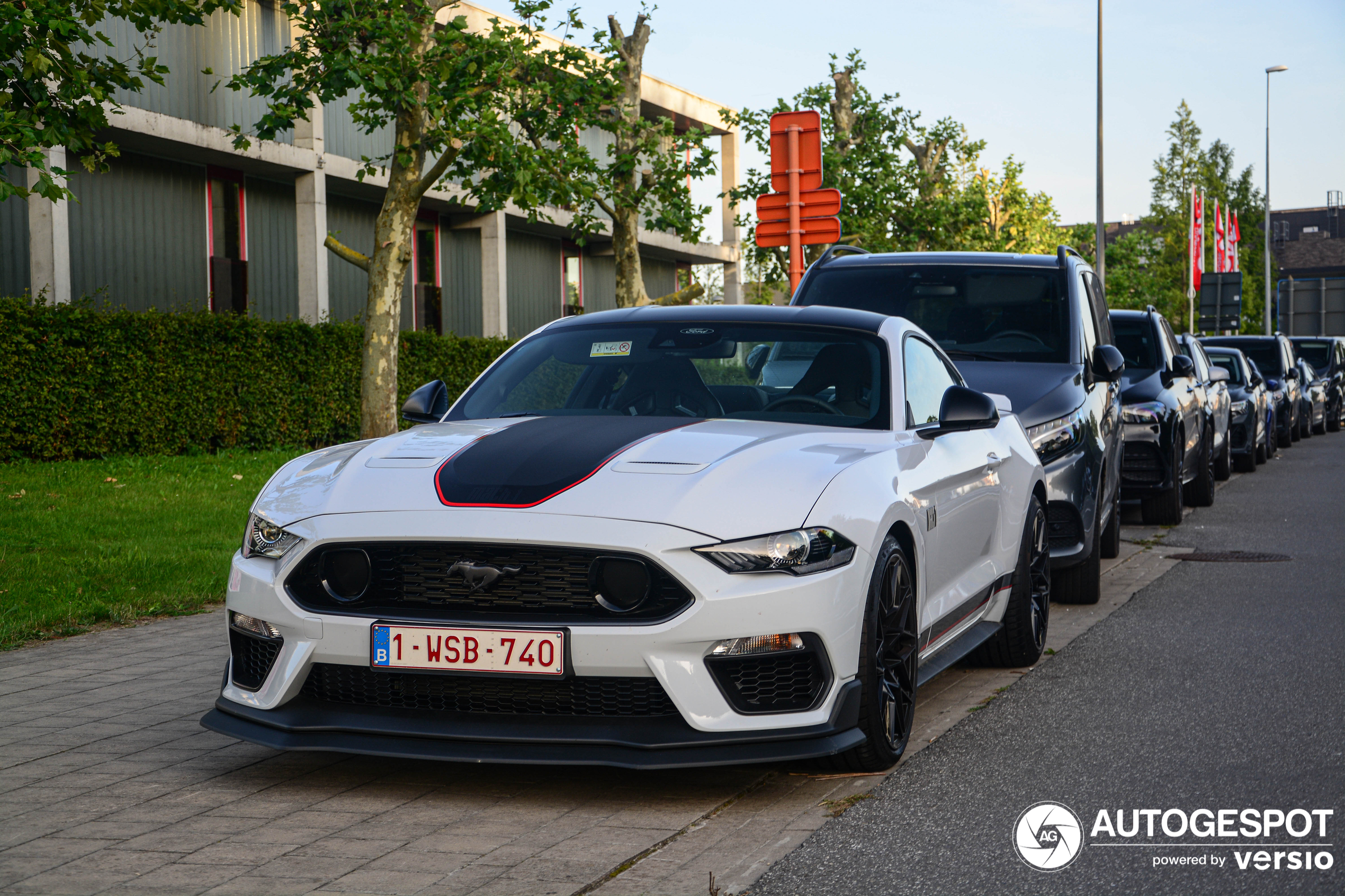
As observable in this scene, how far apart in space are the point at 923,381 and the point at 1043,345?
3.55 m

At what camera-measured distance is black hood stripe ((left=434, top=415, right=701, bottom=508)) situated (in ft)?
14.5

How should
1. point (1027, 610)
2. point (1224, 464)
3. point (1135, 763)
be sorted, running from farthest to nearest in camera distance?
point (1224, 464) → point (1027, 610) → point (1135, 763)

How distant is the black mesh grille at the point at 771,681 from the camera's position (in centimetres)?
428

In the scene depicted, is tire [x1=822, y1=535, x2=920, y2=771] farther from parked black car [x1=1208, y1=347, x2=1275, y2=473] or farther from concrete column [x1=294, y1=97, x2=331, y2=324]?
concrete column [x1=294, y1=97, x2=331, y2=324]

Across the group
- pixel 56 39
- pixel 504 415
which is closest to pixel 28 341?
pixel 56 39

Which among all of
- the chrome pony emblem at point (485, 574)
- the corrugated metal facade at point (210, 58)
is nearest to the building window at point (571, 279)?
the corrugated metal facade at point (210, 58)

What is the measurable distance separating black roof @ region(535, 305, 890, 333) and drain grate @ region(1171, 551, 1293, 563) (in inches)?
231

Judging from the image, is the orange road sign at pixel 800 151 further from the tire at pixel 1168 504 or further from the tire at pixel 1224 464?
the tire at pixel 1224 464

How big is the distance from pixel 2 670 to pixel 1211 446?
1226 cm

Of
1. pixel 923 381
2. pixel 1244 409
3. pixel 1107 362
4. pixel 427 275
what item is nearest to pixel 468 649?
pixel 923 381

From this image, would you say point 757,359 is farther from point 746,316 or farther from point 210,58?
point 210,58

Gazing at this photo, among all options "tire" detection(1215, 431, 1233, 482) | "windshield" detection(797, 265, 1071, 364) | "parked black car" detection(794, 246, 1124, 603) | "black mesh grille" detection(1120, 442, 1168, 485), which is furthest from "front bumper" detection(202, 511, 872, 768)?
"tire" detection(1215, 431, 1233, 482)

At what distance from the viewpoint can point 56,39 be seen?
996 cm

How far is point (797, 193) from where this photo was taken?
1209 centimetres
